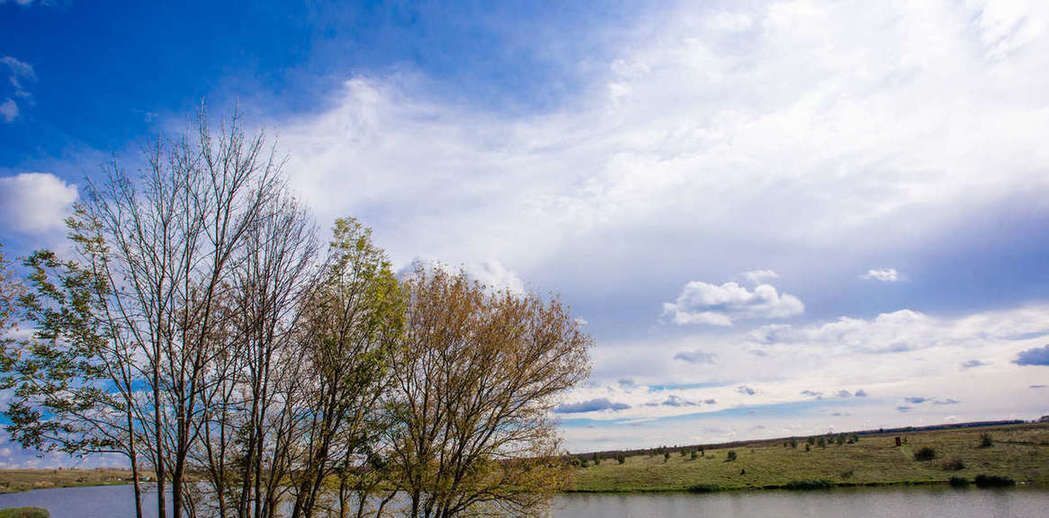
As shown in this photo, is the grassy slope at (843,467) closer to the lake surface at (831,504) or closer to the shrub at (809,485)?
the shrub at (809,485)

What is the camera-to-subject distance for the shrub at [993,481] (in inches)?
1708

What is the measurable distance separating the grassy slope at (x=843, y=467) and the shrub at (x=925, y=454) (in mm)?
608

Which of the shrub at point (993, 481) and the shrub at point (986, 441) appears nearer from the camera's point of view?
the shrub at point (993, 481)

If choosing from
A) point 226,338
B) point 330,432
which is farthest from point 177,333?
point 330,432

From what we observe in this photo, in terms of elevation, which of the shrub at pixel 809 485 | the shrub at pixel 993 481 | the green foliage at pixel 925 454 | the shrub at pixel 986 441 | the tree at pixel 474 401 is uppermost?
the tree at pixel 474 401

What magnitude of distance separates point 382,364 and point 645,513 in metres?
33.8

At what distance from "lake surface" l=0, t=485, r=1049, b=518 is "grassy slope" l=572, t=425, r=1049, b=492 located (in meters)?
4.20

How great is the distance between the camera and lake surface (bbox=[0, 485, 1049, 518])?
35188 millimetres

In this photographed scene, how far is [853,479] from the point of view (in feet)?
167

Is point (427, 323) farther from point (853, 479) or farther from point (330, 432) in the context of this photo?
point (853, 479)

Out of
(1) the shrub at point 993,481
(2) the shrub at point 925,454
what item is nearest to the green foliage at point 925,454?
(2) the shrub at point 925,454

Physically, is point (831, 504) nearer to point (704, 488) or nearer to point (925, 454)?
point (704, 488)

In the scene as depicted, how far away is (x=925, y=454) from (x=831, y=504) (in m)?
19.4

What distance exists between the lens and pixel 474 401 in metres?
23.0
